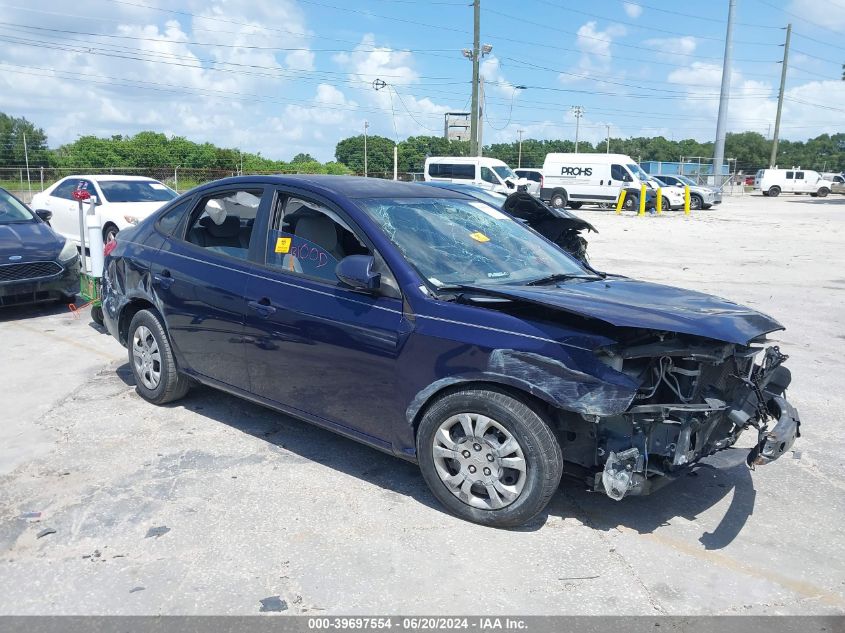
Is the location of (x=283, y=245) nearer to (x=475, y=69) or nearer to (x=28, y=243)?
(x=28, y=243)

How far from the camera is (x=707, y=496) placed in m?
4.08

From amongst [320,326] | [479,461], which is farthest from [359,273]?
[479,461]

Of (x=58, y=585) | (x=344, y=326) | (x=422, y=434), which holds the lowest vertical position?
(x=58, y=585)

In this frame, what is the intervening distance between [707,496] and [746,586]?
94 centimetres

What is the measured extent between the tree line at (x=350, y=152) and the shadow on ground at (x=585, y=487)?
22.5 feet

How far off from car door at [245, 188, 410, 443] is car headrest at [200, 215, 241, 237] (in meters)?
0.40

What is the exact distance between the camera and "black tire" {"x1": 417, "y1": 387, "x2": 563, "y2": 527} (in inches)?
133

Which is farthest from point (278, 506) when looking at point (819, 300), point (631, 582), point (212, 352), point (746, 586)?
point (819, 300)

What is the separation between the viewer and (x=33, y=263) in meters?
8.27

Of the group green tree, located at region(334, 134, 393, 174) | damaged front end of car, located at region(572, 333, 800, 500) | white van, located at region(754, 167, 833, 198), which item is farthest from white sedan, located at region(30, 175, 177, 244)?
white van, located at region(754, 167, 833, 198)

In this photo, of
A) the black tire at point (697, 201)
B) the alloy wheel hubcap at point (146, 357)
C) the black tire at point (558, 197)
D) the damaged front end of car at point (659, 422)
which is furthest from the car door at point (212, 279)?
the black tire at point (697, 201)

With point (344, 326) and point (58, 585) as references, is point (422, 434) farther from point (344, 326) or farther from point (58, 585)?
point (58, 585)

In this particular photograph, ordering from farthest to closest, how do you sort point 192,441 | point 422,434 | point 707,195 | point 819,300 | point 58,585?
1. point 707,195
2. point 819,300
3. point 192,441
4. point 422,434
5. point 58,585

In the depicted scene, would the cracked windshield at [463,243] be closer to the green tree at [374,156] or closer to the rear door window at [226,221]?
the rear door window at [226,221]
